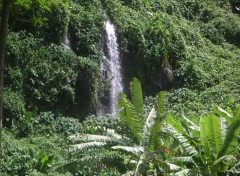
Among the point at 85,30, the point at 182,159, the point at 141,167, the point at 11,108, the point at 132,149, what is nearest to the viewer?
the point at 141,167

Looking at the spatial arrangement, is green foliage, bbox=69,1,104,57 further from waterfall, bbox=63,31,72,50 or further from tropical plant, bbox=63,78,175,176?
tropical plant, bbox=63,78,175,176

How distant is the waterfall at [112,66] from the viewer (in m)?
18.8

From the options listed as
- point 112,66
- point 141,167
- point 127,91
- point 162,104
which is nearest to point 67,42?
point 112,66

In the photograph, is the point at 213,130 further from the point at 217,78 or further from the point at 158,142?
the point at 217,78

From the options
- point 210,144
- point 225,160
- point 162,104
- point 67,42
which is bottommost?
point 225,160

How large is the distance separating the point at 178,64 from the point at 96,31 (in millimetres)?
4982

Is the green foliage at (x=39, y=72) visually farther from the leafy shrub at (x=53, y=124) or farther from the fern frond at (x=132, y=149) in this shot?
the fern frond at (x=132, y=149)

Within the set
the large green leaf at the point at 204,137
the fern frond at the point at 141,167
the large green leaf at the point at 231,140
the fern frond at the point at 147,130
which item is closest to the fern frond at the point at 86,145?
the fern frond at the point at 147,130

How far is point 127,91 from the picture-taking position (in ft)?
64.4

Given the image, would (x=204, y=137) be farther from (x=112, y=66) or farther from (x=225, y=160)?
(x=112, y=66)

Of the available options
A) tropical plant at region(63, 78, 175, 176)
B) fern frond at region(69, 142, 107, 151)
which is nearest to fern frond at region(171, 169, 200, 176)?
tropical plant at region(63, 78, 175, 176)

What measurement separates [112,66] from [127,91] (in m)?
1.17

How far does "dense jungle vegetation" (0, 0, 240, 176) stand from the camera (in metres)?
10.0

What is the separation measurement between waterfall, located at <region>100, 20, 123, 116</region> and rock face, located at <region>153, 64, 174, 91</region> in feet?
7.16
